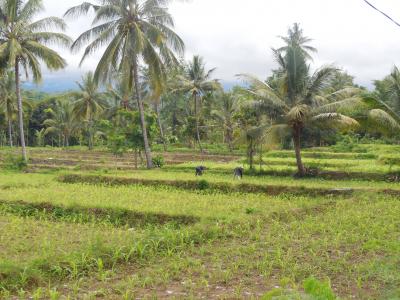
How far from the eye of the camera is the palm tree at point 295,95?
17469mm

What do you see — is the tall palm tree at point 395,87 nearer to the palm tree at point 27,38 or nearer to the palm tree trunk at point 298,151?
the palm tree trunk at point 298,151

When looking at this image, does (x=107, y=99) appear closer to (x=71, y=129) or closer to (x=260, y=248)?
(x=71, y=129)

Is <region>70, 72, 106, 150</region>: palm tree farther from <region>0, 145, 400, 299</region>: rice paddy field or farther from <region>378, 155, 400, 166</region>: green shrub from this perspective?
<region>378, 155, 400, 166</region>: green shrub

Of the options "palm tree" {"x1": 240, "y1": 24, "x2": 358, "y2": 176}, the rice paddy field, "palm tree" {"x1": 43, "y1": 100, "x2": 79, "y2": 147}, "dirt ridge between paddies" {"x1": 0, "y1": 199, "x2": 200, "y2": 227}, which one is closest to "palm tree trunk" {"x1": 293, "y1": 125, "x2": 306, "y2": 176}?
"palm tree" {"x1": 240, "y1": 24, "x2": 358, "y2": 176}

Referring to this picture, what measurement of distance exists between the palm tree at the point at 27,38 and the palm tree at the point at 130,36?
184 centimetres

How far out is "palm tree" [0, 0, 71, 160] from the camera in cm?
2095

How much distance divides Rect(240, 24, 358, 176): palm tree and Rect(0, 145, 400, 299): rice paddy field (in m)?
2.88

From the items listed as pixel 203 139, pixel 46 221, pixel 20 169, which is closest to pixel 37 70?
pixel 20 169

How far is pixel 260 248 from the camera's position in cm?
791

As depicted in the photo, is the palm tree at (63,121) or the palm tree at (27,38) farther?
the palm tree at (63,121)

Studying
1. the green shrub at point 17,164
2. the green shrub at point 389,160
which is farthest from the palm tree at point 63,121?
the green shrub at point 389,160

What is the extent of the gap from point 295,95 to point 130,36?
782 cm

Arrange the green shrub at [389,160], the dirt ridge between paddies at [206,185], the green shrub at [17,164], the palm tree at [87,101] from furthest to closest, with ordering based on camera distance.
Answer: the palm tree at [87,101], the green shrub at [17,164], the green shrub at [389,160], the dirt ridge between paddies at [206,185]

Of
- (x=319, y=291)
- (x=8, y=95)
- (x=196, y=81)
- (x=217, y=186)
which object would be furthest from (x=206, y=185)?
(x=8, y=95)
